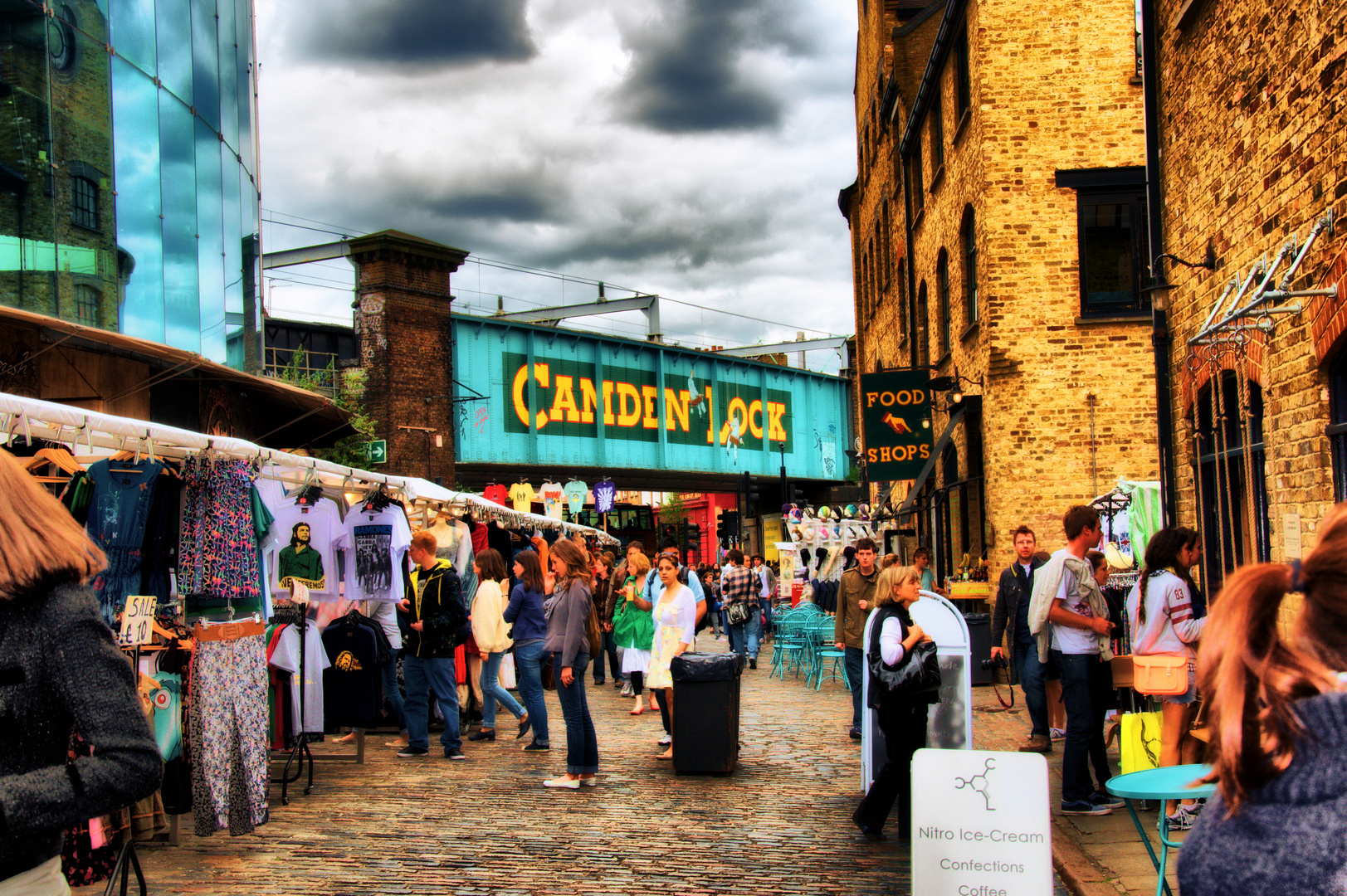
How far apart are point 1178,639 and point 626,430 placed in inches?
1106

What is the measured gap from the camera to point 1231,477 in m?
8.98

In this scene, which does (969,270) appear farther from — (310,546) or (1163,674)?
(1163,674)

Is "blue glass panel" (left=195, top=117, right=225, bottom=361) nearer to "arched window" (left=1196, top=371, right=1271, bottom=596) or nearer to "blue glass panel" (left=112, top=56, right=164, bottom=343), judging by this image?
"blue glass panel" (left=112, top=56, right=164, bottom=343)

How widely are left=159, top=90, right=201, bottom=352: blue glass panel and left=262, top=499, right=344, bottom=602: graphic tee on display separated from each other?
591cm

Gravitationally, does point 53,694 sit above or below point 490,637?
above

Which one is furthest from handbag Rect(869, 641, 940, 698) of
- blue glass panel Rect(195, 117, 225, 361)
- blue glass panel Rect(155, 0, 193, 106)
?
blue glass panel Rect(155, 0, 193, 106)

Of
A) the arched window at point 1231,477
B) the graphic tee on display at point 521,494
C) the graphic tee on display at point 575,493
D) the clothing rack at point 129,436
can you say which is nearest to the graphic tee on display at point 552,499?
the graphic tee on display at point 575,493

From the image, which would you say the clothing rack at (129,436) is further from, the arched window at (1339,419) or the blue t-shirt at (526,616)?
the arched window at (1339,419)

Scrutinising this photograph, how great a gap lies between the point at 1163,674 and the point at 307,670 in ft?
21.3

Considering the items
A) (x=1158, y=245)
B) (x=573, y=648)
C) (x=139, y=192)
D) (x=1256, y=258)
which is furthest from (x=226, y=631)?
(x=139, y=192)

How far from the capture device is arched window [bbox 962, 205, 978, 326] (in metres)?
16.8

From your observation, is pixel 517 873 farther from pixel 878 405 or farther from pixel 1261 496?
pixel 878 405

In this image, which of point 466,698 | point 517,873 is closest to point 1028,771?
point 517,873

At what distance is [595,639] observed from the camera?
9.19 m
